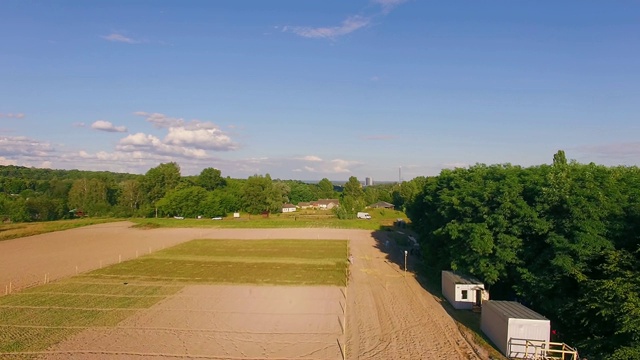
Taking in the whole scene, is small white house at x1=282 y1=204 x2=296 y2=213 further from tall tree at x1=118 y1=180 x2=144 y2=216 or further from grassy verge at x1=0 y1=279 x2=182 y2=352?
grassy verge at x1=0 y1=279 x2=182 y2=352

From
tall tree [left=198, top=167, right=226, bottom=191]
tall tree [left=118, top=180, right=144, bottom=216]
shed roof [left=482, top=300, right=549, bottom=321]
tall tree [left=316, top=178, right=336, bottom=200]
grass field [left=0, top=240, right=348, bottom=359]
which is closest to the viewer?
shed roof [left=482, top=300, right=549, bottom=321]

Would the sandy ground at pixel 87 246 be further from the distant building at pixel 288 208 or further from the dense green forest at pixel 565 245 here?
the distant building at pixel 288 208

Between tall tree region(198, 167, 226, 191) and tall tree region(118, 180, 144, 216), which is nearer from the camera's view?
tall tree region(118, 180, 144, 216)

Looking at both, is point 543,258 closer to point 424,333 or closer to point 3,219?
point 424,333

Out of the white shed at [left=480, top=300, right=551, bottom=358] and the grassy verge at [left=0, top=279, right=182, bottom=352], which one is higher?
the white shed at [left=480, top=300, right=551, bottom=358]

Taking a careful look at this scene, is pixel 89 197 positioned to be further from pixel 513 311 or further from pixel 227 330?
pixel 513 311

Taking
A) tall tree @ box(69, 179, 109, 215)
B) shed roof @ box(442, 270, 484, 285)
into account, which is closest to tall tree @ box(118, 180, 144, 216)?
tall tree @ box(69, 179, 109, 215)
